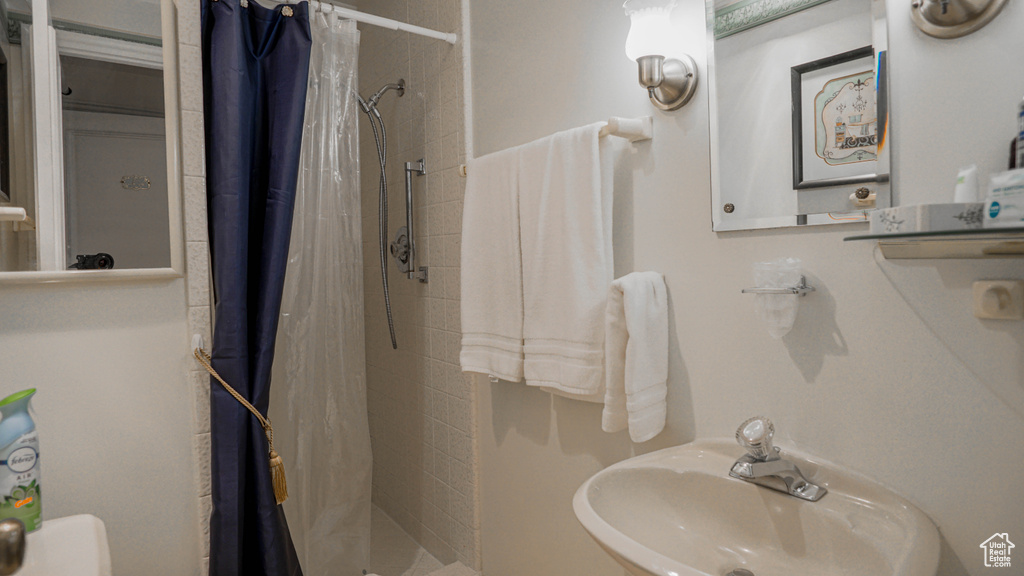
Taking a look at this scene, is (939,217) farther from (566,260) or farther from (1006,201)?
(566,260)

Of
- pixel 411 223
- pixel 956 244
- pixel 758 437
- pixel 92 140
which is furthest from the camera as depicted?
pixel 411 223

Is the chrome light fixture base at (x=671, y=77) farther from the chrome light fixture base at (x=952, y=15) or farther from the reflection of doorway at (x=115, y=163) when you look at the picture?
the reflection of doorway at (x=115, y=163)

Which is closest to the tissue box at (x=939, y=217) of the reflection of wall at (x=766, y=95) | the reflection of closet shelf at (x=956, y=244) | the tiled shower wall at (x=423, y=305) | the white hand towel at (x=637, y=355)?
the reflection of closet shelf at (x=956, y=244)

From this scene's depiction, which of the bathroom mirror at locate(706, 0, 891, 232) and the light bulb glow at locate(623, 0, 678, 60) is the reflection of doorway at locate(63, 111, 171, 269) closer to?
the light bulb glow at locate(623, 0, 678, 60)

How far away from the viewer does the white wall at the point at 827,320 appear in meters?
0.79

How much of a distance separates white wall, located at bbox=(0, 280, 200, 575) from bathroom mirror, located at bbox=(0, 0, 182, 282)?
8cm

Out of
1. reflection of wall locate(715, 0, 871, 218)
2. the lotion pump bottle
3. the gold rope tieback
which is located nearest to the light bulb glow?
reflection of wall locate(715, 0, 871, 218)

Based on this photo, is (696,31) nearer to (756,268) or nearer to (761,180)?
(761,180)

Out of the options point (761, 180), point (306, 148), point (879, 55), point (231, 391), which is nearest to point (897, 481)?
point (761, 180)

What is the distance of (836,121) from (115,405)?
171cm

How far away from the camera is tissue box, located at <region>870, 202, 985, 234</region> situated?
2.24 ft

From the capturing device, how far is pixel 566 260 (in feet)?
4.27

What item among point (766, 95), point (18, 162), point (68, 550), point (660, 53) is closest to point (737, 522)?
point (766, 95)

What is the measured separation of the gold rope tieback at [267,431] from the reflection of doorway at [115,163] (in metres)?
0.26
